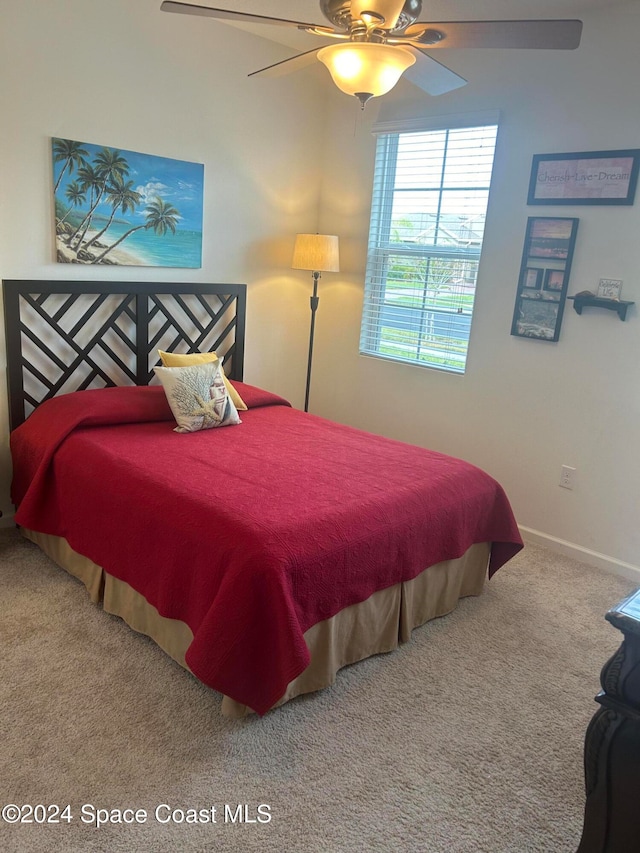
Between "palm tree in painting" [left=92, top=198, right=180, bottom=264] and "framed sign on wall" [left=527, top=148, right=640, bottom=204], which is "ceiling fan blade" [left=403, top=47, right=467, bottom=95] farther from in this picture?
"palm tree in painting" [left=92, top=198, right=180, bottom=264]

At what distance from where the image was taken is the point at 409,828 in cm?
167

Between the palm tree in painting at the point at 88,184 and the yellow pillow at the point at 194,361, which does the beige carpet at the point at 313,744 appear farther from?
the palm tree in painting at the point at 88,184

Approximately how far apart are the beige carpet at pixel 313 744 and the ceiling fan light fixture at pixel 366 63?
196cm

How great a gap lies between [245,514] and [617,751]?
1.25m

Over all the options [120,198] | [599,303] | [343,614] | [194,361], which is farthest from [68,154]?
[599,303]

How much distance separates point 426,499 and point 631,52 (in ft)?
7.26

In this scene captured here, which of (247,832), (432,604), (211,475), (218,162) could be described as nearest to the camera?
(247,832)

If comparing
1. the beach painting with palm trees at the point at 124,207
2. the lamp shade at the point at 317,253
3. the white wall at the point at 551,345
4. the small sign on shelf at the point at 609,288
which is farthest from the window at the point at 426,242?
the beach painting with palm trees at the point at 124,207

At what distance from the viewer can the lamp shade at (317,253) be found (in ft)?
12.6

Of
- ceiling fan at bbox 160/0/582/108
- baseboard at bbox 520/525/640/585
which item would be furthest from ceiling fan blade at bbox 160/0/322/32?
baseboard at bbox 520/525/640/585

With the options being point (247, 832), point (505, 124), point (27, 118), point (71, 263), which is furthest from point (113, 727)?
point (505, 124)

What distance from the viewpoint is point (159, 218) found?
339 cm

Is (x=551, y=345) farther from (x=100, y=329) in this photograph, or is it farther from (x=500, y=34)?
(x=100, y=329)

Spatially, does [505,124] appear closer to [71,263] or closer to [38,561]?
[71,263]
